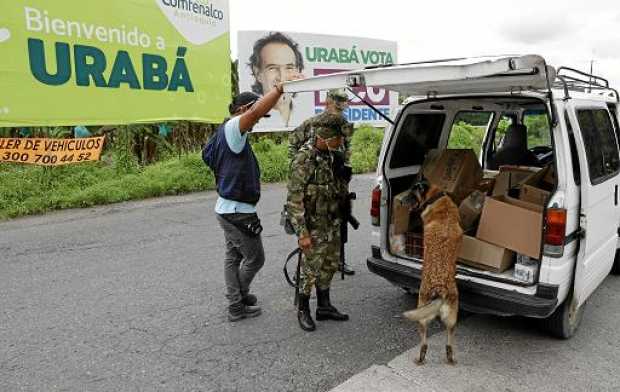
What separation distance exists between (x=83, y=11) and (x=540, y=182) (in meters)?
7.31

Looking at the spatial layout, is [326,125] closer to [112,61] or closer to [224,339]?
[224,339]

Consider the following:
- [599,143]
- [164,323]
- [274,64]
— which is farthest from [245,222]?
[274,64]

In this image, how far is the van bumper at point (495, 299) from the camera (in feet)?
10.0

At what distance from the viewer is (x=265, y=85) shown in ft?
38.5

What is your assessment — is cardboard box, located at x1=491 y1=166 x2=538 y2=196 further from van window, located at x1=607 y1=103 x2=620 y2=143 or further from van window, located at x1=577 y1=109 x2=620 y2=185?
van window, located at x1=607 y1=103 x2=620 y2=143

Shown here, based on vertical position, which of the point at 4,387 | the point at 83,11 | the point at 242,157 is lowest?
the point at 4,387

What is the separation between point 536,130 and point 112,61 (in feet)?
21.9

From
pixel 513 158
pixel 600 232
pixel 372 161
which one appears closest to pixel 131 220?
pixel 513 158

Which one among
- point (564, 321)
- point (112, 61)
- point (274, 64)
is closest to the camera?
point (564, 321)

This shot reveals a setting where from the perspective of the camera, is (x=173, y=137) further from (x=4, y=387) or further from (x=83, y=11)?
(x=4, y=387)

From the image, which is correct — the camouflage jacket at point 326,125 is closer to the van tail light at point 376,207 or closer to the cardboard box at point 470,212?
the van tail light at point 376,207

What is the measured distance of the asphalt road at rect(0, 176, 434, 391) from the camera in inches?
122

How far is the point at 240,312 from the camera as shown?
3900 mm

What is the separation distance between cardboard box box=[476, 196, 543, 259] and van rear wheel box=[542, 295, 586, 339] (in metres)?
0.48
